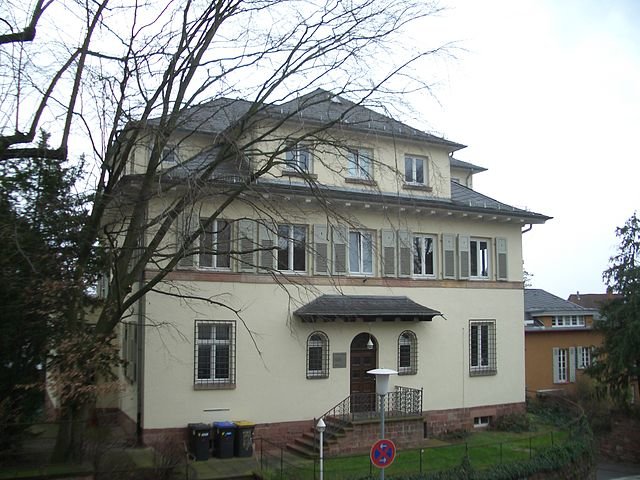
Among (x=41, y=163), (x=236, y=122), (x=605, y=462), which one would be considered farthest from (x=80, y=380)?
(x=605, y=462)

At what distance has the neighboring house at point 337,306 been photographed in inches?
730

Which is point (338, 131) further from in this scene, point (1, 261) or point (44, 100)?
point (1, 261)

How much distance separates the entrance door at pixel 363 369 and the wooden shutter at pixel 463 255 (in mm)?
4245

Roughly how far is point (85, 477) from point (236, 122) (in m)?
7.57

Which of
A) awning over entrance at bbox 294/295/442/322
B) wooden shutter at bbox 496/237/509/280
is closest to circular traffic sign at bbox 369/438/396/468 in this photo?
awning over entrance at bbox 294/295/442/322

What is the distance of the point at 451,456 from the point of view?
1895 centimetres

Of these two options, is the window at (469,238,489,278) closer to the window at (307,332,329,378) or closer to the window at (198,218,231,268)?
the window at (307,332,329,378)

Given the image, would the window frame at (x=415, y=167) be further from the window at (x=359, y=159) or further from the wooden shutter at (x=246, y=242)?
the wooden shutter at (x=246, y=242)

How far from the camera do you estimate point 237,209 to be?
19.6m

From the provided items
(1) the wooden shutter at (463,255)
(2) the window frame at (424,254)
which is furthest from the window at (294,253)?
(1) the wooden shutter at (463,255)

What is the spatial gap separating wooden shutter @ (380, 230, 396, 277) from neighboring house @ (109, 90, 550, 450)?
5 centimetres

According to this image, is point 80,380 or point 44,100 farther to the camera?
point 44,100

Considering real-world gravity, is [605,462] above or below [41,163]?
below

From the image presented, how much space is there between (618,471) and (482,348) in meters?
9.82
